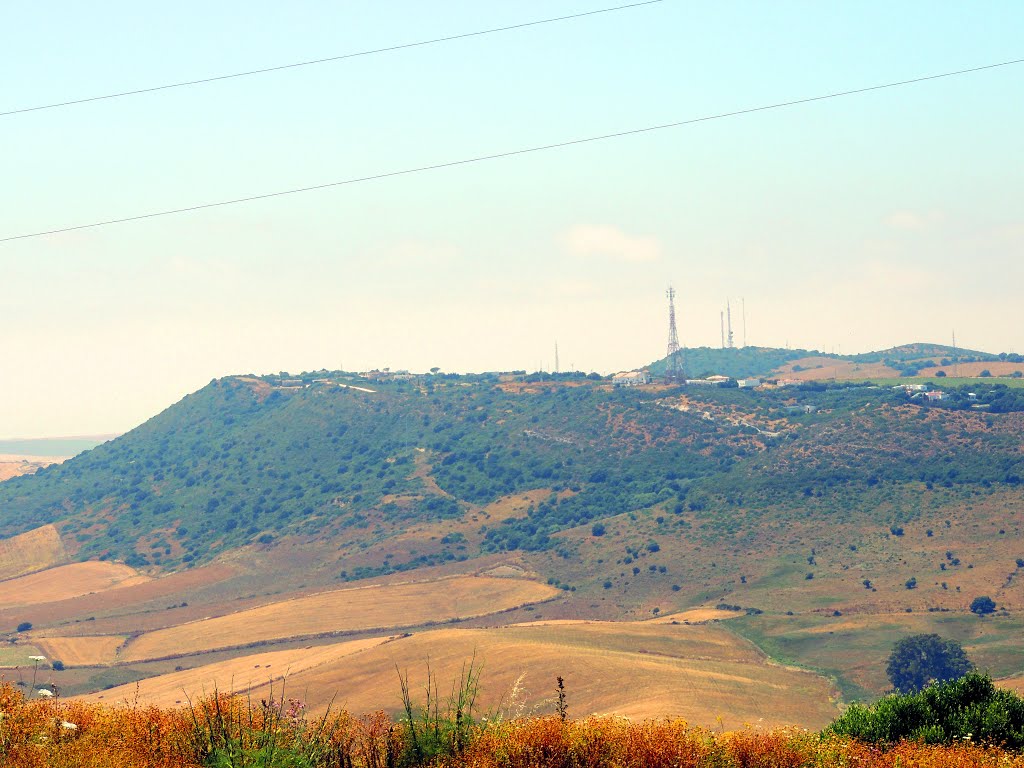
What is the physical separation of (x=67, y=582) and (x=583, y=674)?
4105 inches

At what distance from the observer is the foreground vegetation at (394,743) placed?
2125 cm

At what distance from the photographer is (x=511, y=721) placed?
24.0m

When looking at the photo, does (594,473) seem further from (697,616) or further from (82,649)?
(82,649)

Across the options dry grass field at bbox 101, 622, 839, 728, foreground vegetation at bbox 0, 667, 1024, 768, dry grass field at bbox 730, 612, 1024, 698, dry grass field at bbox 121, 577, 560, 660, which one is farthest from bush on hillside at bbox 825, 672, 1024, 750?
dry grass field at bbox 121, 577, 560, 660

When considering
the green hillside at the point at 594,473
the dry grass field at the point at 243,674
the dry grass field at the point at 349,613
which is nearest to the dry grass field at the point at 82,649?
the dry grass field at the point at 349,613

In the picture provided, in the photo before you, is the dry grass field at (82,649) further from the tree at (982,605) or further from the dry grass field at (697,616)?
the tree at (982,605)

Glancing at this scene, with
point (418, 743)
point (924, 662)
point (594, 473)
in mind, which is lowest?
point (924, 662)

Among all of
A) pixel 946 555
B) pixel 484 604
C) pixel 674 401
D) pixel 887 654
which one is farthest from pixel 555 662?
pixel 674 401

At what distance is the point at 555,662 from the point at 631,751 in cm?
6314

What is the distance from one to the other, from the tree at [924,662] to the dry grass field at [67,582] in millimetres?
106946

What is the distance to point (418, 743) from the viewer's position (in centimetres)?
2259

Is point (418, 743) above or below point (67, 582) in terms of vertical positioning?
above

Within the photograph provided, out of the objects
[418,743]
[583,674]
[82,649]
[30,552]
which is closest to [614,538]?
[82,649]

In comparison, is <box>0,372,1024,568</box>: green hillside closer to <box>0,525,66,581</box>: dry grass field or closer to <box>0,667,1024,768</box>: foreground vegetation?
<box>0,525,66,581</box>: dry grass field
